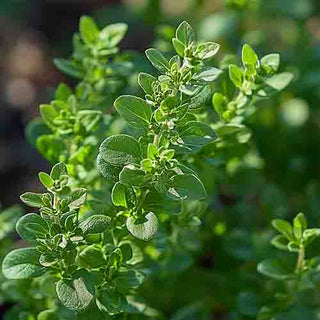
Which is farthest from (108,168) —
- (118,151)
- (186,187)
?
(186,187)

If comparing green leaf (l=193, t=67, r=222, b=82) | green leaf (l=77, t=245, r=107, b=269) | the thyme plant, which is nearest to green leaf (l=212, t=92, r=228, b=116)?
the thyme plant

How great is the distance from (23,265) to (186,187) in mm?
354

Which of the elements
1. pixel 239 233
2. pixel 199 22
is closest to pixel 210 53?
pixel 239 233

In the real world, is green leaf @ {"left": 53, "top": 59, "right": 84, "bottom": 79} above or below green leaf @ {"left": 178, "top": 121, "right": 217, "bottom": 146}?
below

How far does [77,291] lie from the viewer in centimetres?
149

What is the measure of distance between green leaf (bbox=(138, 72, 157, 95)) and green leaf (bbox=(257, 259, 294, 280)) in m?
0.51

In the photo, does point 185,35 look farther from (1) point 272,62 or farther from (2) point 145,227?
(2) point 145,227

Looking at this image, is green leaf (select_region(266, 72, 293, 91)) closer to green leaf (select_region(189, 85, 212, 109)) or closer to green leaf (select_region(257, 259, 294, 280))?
green leaf (select_region(189, 85, 212, 109))

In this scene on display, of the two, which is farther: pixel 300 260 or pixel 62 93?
pixel 62 93

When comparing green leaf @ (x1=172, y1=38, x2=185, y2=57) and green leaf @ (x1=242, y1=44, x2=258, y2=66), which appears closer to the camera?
green leaf @ (x1=172, y1=38, x2=185, y2=57)

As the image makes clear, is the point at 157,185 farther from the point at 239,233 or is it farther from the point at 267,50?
the point at 267,50

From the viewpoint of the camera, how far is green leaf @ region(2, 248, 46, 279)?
1528 mm

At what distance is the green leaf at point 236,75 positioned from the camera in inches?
68.1

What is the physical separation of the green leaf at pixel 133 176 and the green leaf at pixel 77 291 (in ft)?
0.64
